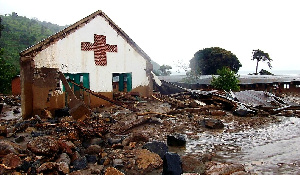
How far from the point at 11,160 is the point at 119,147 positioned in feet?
7.92

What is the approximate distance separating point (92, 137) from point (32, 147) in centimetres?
179

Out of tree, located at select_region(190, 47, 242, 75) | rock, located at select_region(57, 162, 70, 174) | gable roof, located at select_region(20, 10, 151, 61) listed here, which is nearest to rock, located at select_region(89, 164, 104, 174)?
rock, located at select_region(57, 162, 70, 174)

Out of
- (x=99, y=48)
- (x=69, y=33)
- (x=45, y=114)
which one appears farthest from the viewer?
(x=99, y=48)

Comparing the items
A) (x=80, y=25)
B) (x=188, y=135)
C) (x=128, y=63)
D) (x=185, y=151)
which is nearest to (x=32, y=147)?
(x=185, y=151)

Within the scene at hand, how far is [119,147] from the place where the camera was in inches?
234

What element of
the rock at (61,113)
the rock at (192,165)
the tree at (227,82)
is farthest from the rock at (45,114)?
the tree at (227,82)

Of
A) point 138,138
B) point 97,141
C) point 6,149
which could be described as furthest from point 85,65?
point 6,149

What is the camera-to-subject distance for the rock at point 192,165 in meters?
4.70

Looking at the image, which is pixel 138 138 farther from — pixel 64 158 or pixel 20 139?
pixel 20 139

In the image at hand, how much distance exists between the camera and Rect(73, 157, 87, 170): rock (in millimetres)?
4757

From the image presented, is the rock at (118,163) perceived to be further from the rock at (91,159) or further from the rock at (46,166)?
the rock at (46,166)

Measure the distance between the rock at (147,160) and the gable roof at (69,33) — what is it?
721 cm

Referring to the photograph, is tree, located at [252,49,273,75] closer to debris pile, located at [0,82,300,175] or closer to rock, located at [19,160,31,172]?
debris pile, located at [0,82,300,175]

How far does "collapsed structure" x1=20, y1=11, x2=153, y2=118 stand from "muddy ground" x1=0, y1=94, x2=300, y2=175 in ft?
3.48
